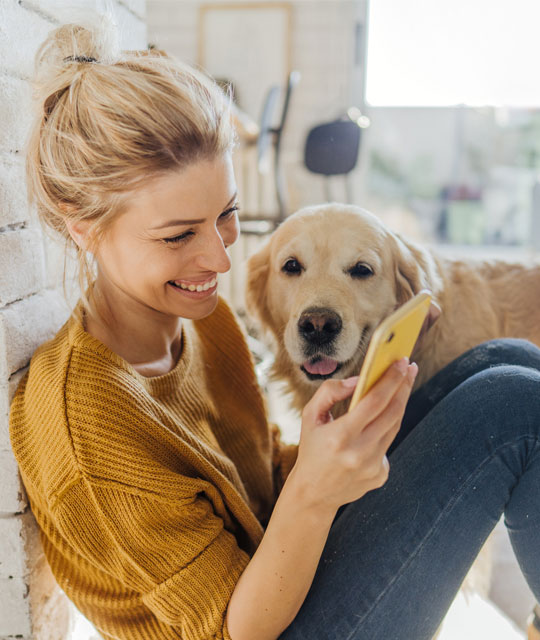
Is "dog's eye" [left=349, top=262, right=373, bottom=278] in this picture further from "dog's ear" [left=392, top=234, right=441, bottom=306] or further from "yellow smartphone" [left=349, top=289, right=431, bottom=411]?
"yellow smartphone" [left=349, top=289, right=431, bottom=411]

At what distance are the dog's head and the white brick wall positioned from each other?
0.51 metres

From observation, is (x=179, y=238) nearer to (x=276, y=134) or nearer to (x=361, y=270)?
(x=361, y=270)

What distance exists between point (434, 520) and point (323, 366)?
1.52 feet

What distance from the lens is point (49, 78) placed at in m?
0.82

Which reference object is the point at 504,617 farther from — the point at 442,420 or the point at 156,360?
the point at 156,360

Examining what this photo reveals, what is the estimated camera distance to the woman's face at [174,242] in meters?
0.78

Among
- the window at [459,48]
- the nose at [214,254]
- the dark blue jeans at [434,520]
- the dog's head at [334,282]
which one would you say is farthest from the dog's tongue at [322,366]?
the window at [459,48]

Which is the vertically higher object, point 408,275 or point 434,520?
point 408,275

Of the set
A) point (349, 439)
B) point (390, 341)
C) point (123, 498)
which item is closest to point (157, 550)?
point (123, 498)

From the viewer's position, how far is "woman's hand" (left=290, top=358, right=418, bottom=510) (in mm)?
617

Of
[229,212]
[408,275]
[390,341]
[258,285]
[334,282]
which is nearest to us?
[390,341]

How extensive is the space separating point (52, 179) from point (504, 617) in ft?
4.44

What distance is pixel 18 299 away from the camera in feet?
2.91

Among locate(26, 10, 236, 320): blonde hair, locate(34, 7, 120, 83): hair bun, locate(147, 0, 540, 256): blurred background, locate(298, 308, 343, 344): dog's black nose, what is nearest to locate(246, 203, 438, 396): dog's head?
locate(298, 308, 343, 344): dog's black nose
